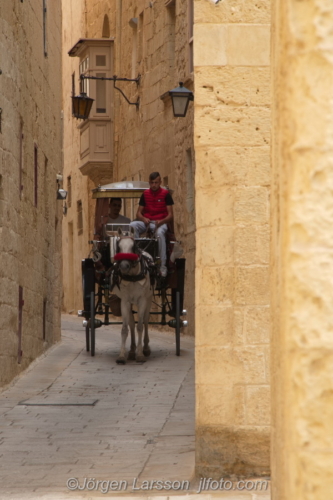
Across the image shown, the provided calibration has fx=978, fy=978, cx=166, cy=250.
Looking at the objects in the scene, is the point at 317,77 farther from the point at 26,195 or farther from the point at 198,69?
the point at 26,195

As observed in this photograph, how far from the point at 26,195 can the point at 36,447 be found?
700cm

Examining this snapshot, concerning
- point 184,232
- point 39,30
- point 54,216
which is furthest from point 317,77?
point 184,232

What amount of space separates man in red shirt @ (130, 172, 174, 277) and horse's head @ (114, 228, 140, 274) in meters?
0.58

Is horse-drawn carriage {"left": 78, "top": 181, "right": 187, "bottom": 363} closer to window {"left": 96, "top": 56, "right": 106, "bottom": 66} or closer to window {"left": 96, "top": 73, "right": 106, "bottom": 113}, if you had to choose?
window {"left": 96, "top": 73, "right": 106, "bottom": 113}

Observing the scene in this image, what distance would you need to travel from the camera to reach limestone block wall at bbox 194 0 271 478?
21.3ft

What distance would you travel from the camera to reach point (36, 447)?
Answer: 840cm

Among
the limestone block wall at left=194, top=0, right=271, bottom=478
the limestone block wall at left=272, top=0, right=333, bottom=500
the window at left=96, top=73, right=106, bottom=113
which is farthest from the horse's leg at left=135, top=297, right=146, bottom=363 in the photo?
the window at left=96, top=73, right=106, bottom=113

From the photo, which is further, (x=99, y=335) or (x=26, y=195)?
(x=99, y=335)

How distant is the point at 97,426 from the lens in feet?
31.1

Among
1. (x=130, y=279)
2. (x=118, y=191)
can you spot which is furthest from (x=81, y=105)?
(x=130, y=279)

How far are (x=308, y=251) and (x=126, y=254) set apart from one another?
12.7 metres

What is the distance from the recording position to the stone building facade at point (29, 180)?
12.7 m

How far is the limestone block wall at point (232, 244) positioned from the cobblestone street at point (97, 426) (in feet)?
1.71

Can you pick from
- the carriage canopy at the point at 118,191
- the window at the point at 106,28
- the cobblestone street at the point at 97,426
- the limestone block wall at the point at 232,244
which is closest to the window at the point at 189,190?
the carriage canopy at the point at 118,191
